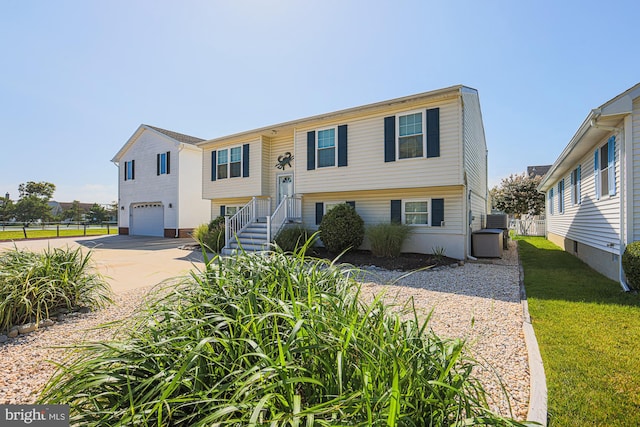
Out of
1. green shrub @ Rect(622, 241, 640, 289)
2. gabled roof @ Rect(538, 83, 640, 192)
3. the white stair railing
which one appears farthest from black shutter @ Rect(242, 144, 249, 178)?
green shrub @ Rect(622, 241, 640, 289)

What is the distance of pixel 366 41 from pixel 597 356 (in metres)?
7.98

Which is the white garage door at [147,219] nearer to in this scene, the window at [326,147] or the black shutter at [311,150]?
the black shutter at [311,150]

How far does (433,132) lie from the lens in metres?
9.56

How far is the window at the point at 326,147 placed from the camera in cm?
1156

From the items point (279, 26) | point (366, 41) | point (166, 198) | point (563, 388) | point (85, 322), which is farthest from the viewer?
point (166, 198)

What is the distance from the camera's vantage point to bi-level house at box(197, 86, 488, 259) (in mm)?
9539

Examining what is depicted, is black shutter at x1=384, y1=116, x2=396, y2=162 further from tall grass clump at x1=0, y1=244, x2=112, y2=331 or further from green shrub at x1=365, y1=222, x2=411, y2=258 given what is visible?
tall grass clump at x1=0, y1=244, x2=112, y2=331

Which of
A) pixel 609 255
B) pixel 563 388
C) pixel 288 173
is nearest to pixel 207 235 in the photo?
pixel 288 173

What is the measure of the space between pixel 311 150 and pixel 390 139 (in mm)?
3282

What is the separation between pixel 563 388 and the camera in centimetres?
258

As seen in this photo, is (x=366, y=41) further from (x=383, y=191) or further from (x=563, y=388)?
(x=563, y=388)

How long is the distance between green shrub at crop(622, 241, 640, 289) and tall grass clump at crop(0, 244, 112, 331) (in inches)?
372

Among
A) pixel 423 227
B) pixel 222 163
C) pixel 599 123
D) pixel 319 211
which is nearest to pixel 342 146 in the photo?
pixel 319 211

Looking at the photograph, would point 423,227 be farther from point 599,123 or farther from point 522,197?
point 522,197
